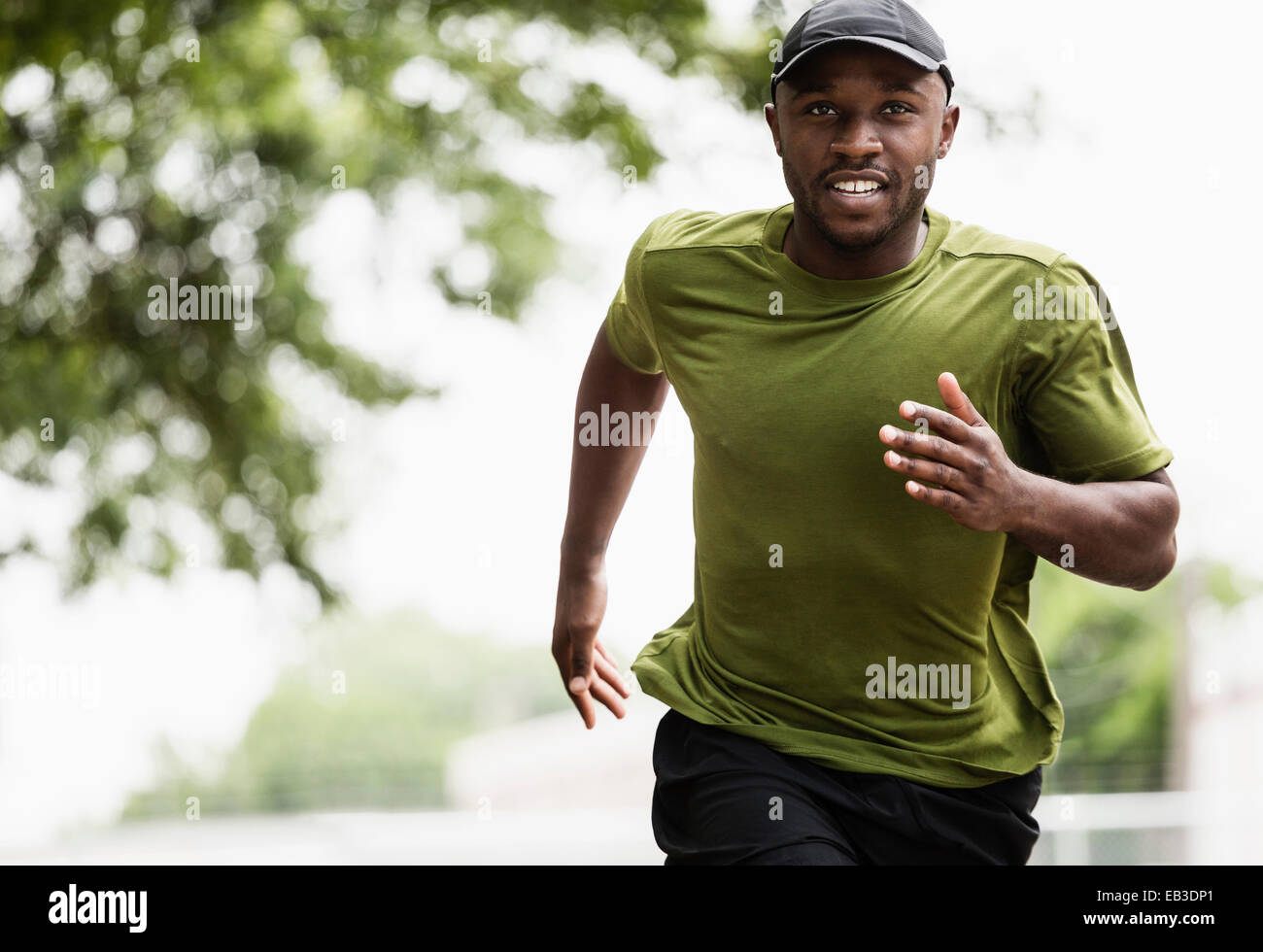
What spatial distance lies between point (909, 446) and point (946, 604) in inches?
19.1

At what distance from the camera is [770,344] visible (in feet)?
7.77

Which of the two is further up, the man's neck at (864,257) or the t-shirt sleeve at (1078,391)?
the man's neck at (864,257)

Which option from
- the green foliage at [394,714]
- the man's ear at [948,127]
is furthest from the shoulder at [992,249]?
the green foliage at [394,714]

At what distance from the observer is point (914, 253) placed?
2.41 m

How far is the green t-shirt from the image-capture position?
2238 mm

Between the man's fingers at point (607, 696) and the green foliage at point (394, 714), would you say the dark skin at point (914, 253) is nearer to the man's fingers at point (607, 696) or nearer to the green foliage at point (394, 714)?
the man's fingers at point (607, 696)

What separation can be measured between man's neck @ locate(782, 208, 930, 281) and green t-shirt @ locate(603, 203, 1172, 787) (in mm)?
32

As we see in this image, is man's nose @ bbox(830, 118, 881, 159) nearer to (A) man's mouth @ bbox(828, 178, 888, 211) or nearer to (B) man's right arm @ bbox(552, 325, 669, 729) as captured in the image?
(A) man's mouth @ bbox(828, 178, 888, 211)

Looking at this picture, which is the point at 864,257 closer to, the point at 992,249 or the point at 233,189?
the point at 992,249

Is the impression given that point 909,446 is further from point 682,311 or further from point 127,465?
point 127,465

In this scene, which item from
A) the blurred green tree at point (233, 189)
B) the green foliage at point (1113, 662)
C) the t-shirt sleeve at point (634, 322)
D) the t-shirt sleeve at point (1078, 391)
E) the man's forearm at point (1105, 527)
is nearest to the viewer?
the man's forearm at point (1105, 527)

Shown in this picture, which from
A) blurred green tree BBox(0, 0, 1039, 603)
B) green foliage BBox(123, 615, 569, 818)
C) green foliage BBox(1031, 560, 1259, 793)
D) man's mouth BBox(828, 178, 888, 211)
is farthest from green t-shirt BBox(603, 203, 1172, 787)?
green foliage BBox(1031, 560, 1259, 793)

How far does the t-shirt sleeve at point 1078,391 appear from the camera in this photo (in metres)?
2.20

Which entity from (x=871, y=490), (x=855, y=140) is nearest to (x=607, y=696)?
(x=871, y=490)
